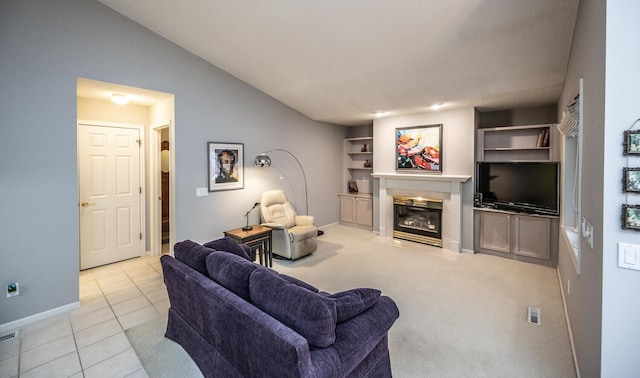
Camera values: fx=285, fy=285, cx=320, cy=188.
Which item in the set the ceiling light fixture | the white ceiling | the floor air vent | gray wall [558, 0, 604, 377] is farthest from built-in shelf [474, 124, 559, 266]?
the floor air vent

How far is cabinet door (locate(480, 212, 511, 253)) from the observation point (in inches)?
179

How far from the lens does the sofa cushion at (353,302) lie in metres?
1.61

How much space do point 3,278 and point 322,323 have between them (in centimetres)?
330

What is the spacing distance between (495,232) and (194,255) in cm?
456

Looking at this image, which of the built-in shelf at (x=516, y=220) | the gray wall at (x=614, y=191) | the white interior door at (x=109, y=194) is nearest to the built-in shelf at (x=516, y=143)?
the built-in shelf at (x=516, y=220)

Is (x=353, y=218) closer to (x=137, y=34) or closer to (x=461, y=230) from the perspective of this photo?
(x=461, y=230)

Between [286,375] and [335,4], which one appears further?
[335,4]

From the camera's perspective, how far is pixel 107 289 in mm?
3521

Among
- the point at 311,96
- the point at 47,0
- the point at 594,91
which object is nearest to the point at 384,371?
the point at 594,91

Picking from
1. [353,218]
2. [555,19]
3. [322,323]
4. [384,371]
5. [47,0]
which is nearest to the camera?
[322,323]

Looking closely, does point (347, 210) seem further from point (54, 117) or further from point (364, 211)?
point (54, 117)

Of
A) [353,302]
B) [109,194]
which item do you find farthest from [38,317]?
[353,302]

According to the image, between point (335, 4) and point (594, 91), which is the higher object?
point (335, 4)

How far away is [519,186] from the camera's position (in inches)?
174
